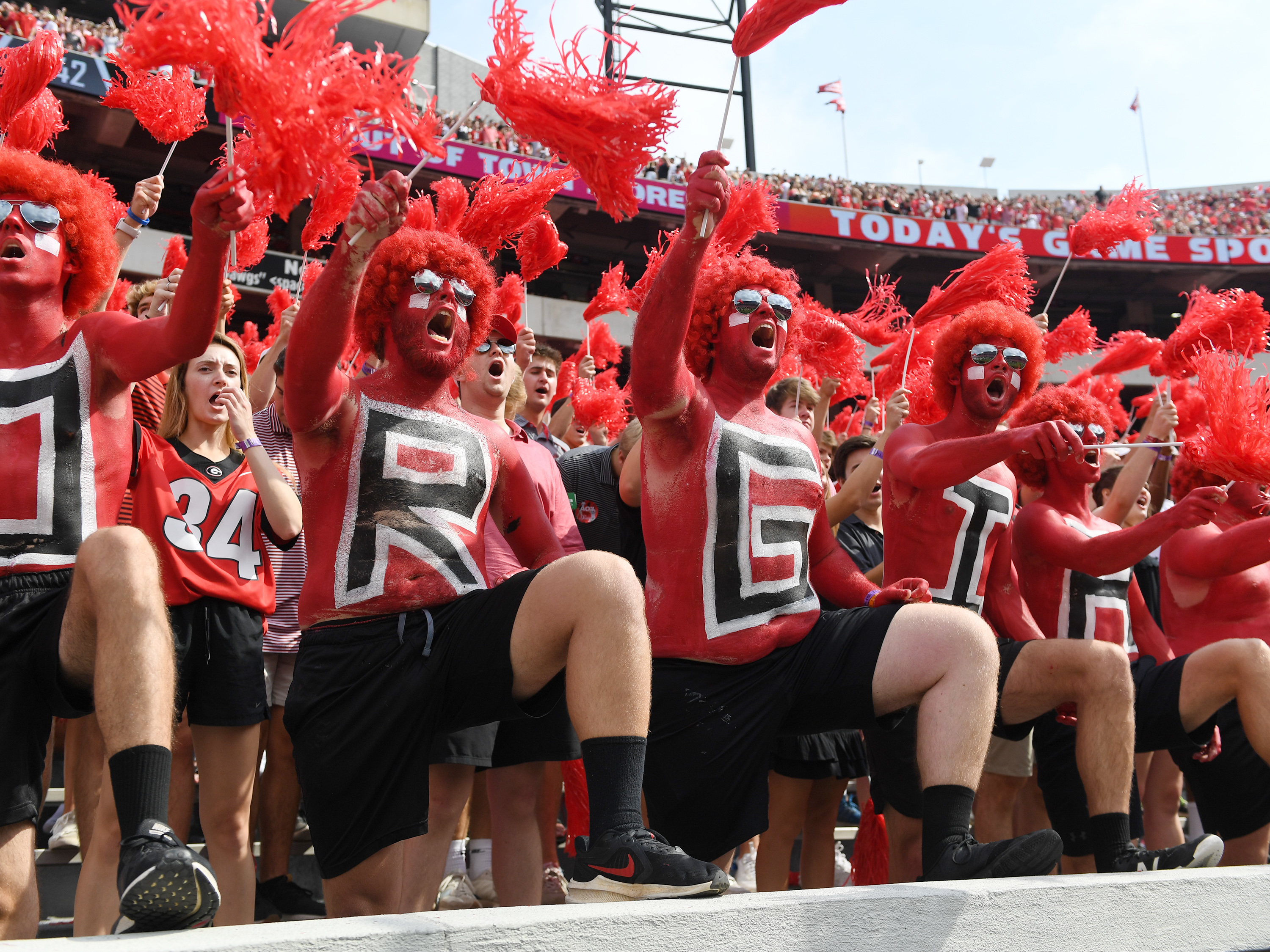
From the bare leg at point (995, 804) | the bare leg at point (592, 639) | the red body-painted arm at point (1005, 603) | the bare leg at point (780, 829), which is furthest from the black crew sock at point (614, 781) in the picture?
the bare leg at point (995, 804)

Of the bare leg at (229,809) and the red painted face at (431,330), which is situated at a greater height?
the red painted face at (431,330)

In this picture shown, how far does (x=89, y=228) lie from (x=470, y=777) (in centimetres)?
182

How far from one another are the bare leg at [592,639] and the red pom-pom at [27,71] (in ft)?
7.65

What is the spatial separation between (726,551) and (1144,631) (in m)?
2.37

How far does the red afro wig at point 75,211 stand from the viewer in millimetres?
2746

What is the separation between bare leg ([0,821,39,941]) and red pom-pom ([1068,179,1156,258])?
4684mm

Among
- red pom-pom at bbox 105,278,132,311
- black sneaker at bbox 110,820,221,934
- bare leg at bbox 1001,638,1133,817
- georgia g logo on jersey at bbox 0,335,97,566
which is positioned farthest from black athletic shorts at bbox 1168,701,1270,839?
red pom-pom at bbox 105,278,132,311

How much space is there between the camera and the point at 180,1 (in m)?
2.17

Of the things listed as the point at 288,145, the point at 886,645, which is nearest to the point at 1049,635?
the point at 886,645

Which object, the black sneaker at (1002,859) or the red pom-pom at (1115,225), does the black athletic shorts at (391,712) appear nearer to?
the black sneaker at (1002,859)

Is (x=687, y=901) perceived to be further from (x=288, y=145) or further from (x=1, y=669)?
(x=288, y=145)

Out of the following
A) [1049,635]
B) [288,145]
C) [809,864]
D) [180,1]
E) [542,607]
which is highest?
[180,1]

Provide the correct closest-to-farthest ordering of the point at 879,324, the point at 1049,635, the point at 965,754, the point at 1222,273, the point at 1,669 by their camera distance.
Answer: the point at 1,669 → the point at 965,754 → the point at 1049,635 → the point at 879,324 → the point at 1222,273

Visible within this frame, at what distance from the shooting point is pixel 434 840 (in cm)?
305
